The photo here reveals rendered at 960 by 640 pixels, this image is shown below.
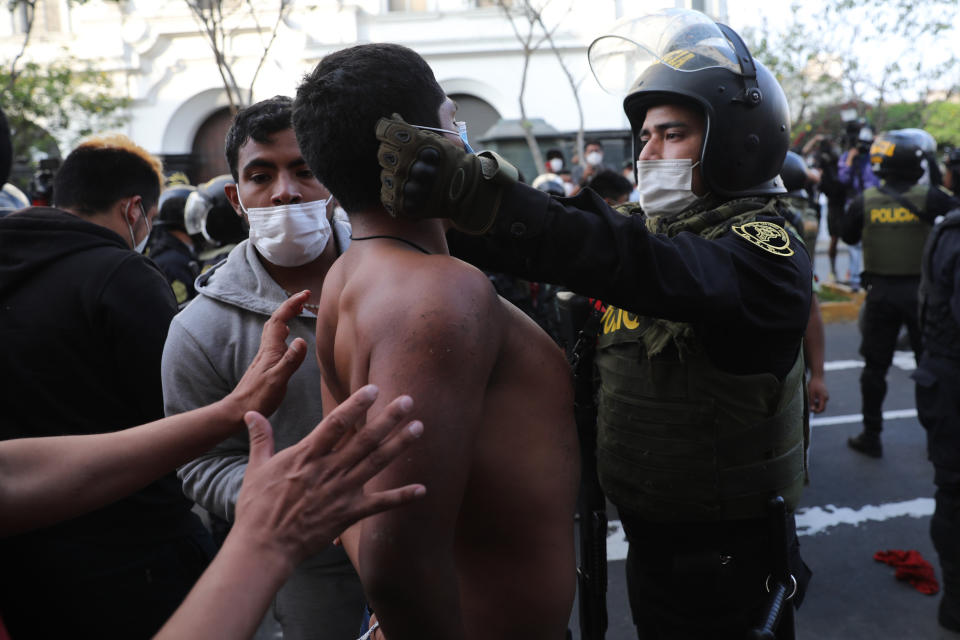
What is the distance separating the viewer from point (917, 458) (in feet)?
18.2

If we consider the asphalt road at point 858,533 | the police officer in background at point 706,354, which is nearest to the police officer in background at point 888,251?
the asphalt road at point 858,533

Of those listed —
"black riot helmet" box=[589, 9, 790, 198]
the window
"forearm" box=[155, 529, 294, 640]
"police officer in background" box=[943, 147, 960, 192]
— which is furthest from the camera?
the window

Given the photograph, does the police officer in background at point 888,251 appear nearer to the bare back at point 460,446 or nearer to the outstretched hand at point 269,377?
the bare back at point 460,446

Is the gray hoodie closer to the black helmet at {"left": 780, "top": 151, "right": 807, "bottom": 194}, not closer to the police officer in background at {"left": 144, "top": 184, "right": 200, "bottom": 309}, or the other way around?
the police officer in background at {"left": 144, "top": 184, "right": 200, "bottom": 309}

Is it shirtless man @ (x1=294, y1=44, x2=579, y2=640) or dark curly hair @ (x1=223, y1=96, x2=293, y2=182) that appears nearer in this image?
shirtless man @ (x1=294, y1=44, x2=579, y2=640)

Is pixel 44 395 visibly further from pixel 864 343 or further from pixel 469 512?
Answer: pixel 864 343

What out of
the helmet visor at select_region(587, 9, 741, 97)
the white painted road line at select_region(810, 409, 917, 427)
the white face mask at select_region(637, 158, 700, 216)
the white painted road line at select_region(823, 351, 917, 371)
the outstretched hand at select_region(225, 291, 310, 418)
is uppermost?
the helmet visor at select_region(587, 9, 741, 97)

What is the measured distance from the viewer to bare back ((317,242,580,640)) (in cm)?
136

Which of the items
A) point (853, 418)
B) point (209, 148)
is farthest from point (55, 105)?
point (853, 418)

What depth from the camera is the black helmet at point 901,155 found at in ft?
20.4

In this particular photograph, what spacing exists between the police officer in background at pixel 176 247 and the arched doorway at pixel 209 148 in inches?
534

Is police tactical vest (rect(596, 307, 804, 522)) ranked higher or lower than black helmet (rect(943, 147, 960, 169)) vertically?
lower

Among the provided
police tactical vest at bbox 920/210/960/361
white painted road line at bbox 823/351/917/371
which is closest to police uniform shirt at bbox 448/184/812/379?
police tactical vest at bbox 920/210/960/361

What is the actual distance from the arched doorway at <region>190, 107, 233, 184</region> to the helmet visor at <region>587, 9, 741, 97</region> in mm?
17337
